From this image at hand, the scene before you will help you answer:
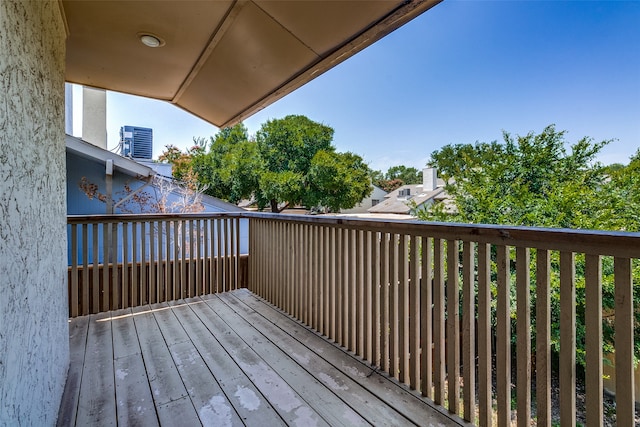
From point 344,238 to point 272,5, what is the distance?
158 cm

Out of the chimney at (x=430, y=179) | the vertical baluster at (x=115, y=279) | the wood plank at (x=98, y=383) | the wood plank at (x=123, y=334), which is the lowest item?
the wood plank at (x=98, y=383)

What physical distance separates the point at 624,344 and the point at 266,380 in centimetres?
177

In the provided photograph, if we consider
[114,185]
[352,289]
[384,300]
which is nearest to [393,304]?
[384,300]

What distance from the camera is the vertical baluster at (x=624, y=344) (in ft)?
3.72

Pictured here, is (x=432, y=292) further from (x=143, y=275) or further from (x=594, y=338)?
(x=143, y=275)

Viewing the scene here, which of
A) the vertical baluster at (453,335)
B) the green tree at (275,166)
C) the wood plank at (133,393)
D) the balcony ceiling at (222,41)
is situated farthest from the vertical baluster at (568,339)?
the green tree at (275,166)

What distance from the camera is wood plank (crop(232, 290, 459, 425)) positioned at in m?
1.71

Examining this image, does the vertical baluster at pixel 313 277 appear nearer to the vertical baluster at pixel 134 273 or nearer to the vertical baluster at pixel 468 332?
the vertical baluster at pixel 468 332

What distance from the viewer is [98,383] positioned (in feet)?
6.61

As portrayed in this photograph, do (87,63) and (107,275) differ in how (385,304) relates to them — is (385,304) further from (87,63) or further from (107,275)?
(87,63)

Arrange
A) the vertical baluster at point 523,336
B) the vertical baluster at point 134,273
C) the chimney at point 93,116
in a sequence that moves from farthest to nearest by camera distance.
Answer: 1. the chimney at point 93,116
2. the vertical baluster at point 134,273
3. the vertical baluster at point 523,336

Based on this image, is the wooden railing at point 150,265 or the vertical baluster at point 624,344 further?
the wooden railing at point 150,265

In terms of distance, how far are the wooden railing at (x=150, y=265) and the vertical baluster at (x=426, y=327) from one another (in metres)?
2.70

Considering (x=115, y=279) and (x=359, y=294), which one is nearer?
(x=359, y=294)
